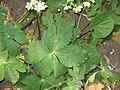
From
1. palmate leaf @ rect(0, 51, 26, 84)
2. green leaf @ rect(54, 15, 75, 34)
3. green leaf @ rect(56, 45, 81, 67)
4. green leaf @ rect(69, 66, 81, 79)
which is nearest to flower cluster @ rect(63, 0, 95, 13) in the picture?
green leaf @ rect(54, 15, 75, 34)

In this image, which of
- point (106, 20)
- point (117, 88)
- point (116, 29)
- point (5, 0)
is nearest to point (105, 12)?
point (106, 20)

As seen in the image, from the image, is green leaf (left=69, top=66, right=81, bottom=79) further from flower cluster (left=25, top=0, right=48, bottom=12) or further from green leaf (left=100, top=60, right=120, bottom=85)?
flower cluster (left=25, top=0, right=48, bottom=12)

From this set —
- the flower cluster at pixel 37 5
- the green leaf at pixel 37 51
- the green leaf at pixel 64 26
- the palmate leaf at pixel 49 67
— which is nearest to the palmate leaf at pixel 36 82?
the palmate leaf at pixel 49 67

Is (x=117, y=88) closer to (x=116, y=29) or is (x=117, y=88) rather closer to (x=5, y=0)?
(x=116, y=29)

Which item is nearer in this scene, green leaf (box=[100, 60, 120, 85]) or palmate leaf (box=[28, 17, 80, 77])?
palmate leaf (box=[28, 17, 80, 77])

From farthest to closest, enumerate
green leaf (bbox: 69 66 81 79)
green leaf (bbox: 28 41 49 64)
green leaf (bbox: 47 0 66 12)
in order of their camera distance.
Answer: green leaf (bbox: 47 0 66 12), green leaf (bbox: 69 66 81 79), green leaf (bbox: 28 41 49 64)

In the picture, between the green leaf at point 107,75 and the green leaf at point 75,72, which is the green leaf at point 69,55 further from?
the green leaf at point 107,75

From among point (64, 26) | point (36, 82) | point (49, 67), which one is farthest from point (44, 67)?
point (64, 26)

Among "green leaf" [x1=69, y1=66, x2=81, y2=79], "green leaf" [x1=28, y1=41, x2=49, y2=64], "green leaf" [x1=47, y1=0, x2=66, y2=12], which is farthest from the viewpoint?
"green leaf" [x1=47, y1=0, x2=66, y2=12]
